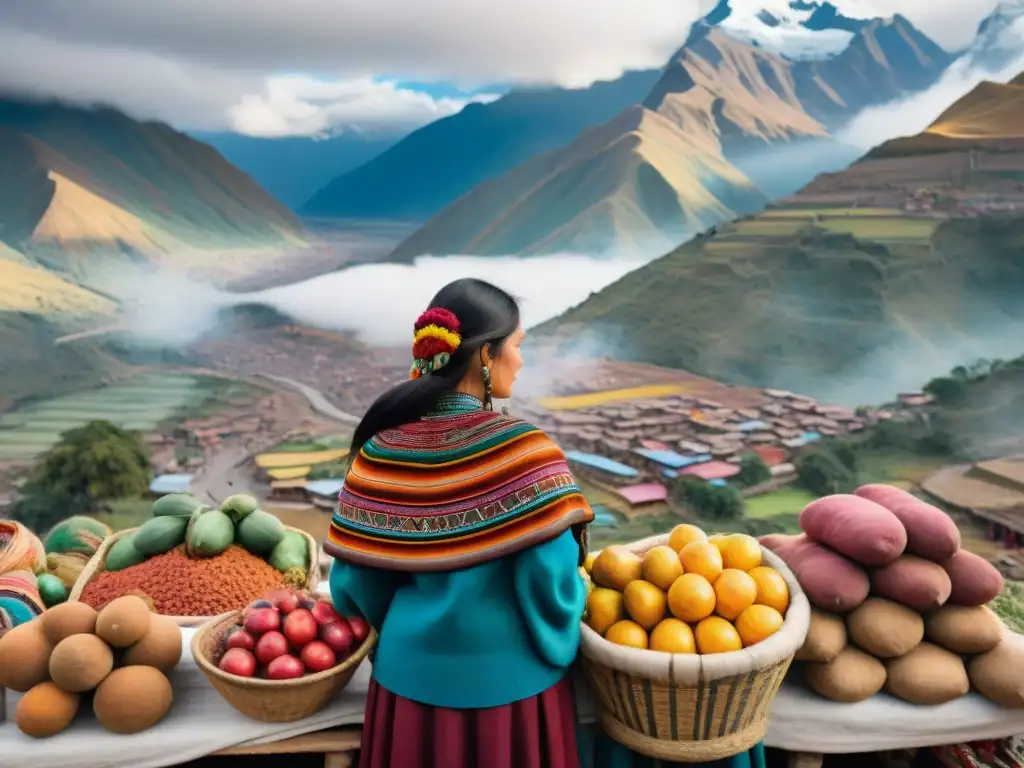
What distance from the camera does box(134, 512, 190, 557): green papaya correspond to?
2.59 meters

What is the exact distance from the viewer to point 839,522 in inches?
75.5

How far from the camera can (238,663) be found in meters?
1.82

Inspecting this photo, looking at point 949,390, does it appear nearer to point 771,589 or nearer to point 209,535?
point 771,589

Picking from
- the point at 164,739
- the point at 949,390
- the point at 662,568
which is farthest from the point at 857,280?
the point at 164,739

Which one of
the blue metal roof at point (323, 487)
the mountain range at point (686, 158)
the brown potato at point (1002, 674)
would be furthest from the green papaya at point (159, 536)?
the mountain range at point (686, 158)

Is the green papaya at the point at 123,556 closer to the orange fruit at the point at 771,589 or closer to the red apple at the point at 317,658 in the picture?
the red apple at the point at 317,658

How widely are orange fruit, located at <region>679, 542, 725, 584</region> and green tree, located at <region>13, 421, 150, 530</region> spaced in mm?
3855

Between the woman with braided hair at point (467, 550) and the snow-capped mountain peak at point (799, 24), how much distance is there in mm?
4669

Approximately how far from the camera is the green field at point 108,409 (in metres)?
4.87

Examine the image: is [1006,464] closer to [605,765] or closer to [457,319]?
[605,765]

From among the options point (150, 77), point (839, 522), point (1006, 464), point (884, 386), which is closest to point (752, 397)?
point (884, 386)

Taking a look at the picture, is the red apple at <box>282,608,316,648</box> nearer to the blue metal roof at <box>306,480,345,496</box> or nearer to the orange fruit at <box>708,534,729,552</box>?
the orange fruit at <box>708,534,729,552</box>

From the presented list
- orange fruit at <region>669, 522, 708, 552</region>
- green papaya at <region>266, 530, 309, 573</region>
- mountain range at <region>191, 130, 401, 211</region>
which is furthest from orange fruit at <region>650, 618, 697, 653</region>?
mountain range at <region>191, 130, 401, 211</region>

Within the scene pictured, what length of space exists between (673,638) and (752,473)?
3.56 m
